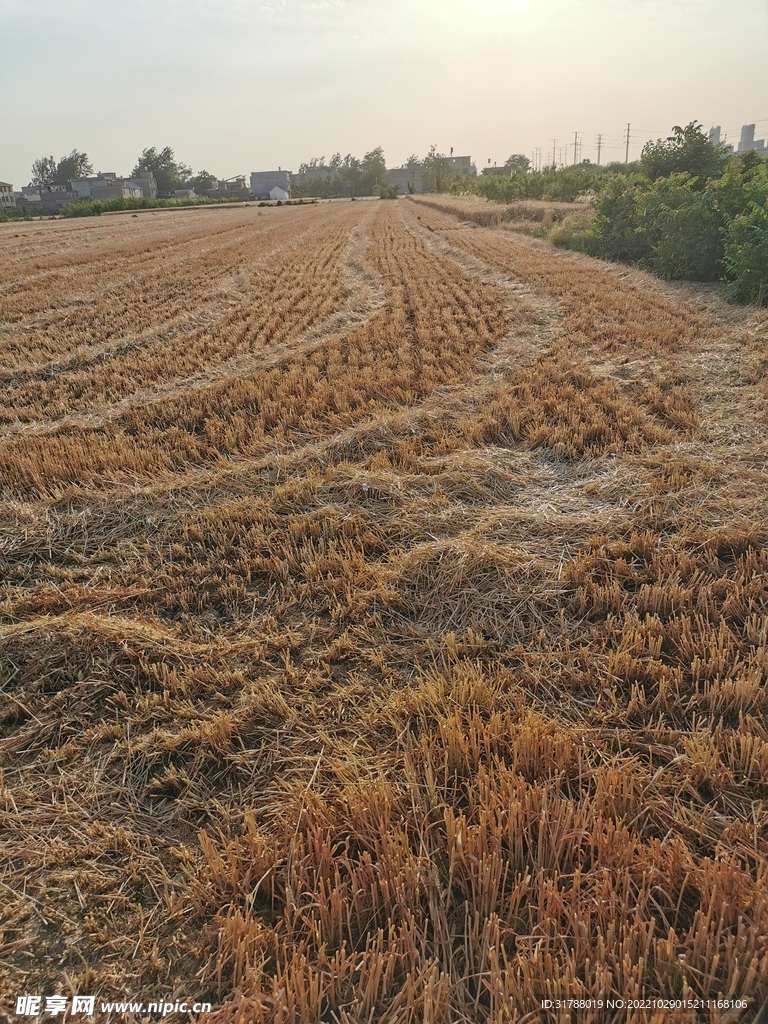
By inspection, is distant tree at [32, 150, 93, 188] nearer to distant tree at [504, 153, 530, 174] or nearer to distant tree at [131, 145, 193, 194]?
distant tree at [131, 145, 193, 194]

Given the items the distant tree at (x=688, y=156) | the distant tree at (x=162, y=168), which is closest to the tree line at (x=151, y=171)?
the distant tree at (x=162, y=168)

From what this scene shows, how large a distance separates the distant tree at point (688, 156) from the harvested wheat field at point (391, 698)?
12330 mm

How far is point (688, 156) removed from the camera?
53.0 ft

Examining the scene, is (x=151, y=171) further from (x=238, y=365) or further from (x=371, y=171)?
(x=238, y=365)

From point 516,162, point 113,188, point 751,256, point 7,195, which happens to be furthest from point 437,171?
point 751,256

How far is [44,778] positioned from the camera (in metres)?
2.56

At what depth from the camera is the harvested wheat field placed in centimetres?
184

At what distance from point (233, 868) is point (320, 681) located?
102cm

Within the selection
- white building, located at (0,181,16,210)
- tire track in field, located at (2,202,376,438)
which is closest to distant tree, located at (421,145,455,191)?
white building, located at (0,181,16,210)

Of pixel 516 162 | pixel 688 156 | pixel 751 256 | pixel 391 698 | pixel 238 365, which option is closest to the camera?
pixel 391 698

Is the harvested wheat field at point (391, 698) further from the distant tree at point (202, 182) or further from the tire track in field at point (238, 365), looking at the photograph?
the distant tree at point (202, 182)

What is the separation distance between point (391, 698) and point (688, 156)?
18.7 metres

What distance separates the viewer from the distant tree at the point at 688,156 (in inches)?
620

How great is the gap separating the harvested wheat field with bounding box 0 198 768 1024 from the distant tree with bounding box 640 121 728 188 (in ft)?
40.5
